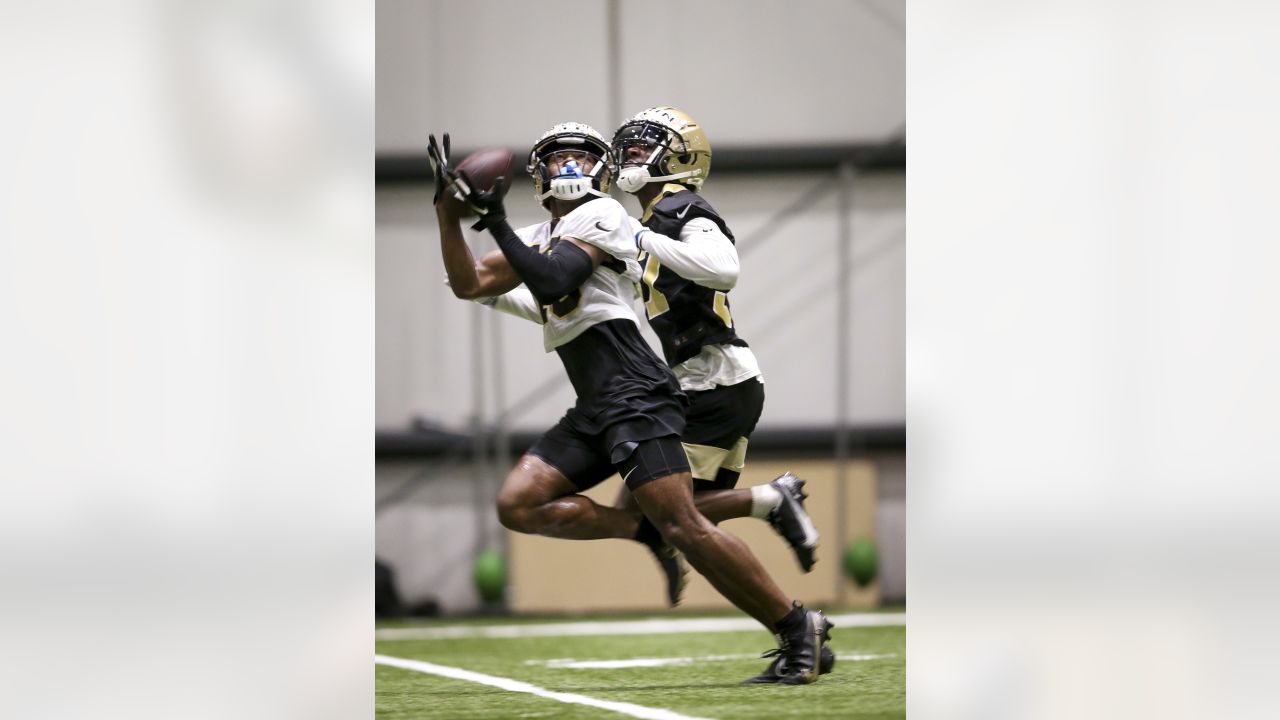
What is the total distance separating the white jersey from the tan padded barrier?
3.84 metres

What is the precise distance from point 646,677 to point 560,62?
14.9 ft

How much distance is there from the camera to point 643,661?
→ 4.99m

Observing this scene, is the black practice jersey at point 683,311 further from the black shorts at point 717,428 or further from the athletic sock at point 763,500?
the athletic sock at point 763,500

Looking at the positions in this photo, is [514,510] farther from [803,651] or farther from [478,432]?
[478,432]

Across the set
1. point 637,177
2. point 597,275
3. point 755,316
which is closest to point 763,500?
point 597,275

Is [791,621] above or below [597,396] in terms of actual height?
below

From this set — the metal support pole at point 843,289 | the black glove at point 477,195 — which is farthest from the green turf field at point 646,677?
the metal support pole at point 843,289

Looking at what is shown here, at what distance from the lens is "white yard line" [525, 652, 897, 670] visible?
486 cm

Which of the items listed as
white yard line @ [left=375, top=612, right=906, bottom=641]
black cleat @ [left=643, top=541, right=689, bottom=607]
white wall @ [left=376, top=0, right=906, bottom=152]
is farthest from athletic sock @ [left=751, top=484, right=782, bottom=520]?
white wall @ [left=376, top=0, right=906, bottom=152]
